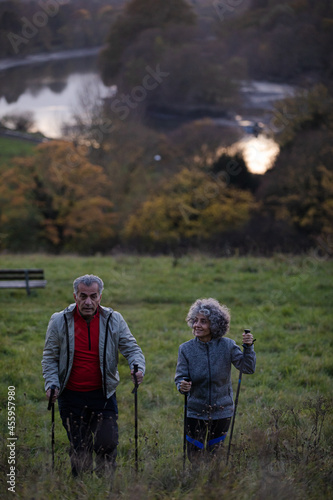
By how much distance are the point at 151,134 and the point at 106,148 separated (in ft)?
18.6

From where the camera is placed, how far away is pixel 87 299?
3.88m

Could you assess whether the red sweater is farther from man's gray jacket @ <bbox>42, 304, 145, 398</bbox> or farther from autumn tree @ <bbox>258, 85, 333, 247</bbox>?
autumn tree @ <bbox>258, 85, 333, 247</bbox>

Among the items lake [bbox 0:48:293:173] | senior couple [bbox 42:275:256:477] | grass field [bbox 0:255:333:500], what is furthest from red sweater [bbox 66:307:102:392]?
lake [bbox 0:48:293:173]

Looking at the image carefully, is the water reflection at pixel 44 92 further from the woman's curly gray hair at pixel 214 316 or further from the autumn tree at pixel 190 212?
the woman's curly gray hair at pixel 214 316

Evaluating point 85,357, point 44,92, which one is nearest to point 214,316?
point 85,357

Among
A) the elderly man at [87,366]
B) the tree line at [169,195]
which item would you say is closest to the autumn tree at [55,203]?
the tree line at [169,195]

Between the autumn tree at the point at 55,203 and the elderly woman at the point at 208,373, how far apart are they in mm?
28782

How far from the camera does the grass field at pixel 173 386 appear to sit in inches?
138

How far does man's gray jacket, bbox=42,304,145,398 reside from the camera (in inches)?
154

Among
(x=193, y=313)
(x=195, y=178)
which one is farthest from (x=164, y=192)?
(x=193, y=313)

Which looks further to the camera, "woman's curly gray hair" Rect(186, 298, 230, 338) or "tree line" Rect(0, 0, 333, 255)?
"tree line" Rect(0, 0, 333, 255)

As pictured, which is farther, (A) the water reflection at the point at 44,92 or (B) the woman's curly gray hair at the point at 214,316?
(A) the water reflection at the point at 44,92

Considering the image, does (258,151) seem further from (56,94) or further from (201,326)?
(201,326)

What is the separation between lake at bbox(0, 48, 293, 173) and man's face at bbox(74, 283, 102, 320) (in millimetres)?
37579
